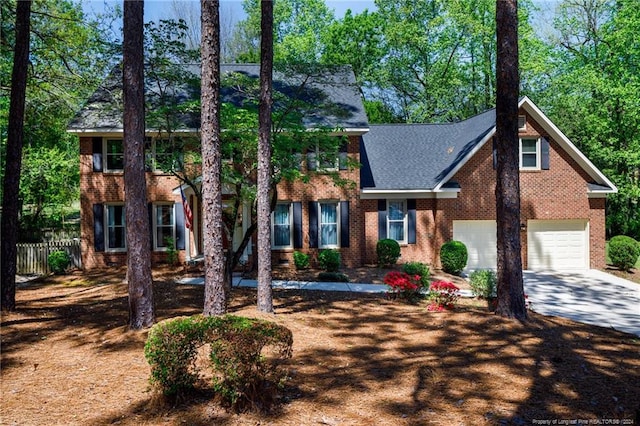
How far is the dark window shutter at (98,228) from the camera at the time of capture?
17422mm

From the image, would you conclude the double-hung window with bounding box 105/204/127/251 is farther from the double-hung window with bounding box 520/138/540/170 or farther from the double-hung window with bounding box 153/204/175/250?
the double-hung window with bounding box 520/138/540/170

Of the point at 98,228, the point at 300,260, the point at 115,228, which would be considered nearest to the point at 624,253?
the point at 300,260

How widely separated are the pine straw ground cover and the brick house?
7.63 meters

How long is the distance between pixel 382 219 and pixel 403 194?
130cm

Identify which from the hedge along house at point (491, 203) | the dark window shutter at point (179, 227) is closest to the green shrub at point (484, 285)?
the hedge along house at point (491, 203)

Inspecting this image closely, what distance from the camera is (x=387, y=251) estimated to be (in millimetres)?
17453

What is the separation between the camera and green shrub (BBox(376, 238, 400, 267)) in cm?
1747

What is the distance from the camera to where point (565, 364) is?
21.3 feet

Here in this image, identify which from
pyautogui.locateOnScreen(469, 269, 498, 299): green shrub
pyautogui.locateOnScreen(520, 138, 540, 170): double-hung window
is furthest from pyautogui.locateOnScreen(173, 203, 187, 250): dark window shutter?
pyautogui.locateOnScreen(520, 138, 540, 170): double-hung window

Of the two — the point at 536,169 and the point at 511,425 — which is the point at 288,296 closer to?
the point at 511,425

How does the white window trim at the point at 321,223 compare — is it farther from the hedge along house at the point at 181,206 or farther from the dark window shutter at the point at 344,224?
the dark window shutter at the point at 344,224

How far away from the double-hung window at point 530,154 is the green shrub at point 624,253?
4391 mm

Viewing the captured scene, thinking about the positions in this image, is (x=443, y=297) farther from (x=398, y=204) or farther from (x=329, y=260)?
(x=398, y=204)

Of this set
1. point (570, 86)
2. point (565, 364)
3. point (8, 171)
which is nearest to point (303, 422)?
point (565, 364)
